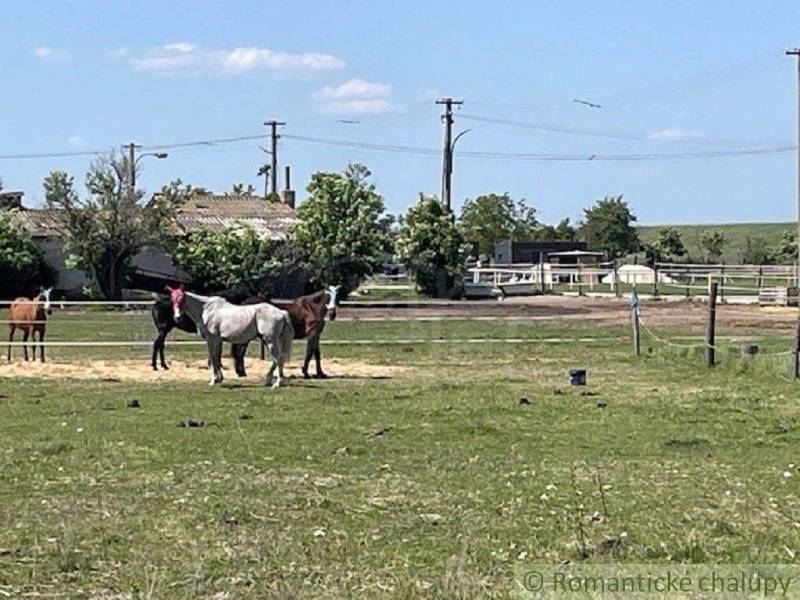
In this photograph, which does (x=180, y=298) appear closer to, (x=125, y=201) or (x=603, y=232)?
(x=125, y=201)

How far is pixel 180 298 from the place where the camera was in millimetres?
20531

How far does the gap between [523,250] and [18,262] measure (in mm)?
55840

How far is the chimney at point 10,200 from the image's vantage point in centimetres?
6371

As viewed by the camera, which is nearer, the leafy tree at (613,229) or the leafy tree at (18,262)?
the leafy tree at (18,262)

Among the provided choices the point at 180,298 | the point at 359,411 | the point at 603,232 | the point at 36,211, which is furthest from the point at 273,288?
the point at 603,232

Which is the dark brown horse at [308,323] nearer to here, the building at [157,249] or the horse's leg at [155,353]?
the horse's leg at [155,353]

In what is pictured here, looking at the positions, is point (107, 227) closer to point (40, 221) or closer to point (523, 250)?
point (40, 221)

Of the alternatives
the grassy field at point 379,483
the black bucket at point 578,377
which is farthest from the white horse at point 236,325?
the black bucket at point 578,377

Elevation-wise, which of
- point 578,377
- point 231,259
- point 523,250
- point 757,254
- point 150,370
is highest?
point 523,250

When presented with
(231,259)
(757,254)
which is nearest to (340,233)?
(231,259)

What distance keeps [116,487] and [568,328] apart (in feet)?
83.8

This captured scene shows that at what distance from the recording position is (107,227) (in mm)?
52906

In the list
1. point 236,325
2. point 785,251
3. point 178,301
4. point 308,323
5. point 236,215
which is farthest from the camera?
point 785,251

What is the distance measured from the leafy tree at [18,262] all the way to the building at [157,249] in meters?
1.19
